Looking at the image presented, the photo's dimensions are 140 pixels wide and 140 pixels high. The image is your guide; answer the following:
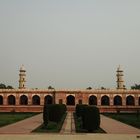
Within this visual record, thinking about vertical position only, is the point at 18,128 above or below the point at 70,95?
below

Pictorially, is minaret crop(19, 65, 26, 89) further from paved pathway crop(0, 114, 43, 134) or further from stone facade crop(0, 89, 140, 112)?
paved pathway crop(0, 114, 43, 134)

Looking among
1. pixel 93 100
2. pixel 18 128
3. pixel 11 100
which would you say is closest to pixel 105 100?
pixel 93 100

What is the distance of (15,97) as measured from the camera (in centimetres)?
5509

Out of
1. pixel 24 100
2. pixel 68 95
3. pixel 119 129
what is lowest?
pixel 119 129

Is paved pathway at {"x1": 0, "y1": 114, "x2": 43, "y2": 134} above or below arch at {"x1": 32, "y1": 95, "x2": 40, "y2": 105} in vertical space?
below

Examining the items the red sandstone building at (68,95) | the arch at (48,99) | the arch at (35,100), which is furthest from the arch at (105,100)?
the arch at (35,100)

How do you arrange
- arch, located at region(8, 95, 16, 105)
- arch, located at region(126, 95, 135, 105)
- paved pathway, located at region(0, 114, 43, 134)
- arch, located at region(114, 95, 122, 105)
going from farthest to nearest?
arch, located at region(8, 95, 16, 105), arch, located at region(114, 95, 122, 105), arch, located at region(126, 95, 135, 105), paved pathway, located at region(0, 114, 43, 134)

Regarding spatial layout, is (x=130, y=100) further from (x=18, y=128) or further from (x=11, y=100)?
(x=18, y=128)

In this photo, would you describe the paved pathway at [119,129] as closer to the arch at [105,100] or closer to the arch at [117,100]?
the arch at [117,100]

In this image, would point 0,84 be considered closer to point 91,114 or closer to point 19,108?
point 19,108

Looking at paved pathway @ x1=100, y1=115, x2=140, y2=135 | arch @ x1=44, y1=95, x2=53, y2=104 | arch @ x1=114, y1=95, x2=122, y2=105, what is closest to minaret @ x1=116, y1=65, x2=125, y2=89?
arch @ x1=114, y1=95, x2=122, y2=105

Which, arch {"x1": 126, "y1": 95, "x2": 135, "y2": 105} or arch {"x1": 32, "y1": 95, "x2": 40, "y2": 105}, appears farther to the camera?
arch {"x1": 32, "y1": 95, "x2": 40, "y2": 105}

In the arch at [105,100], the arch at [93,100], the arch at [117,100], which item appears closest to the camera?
the arch at [117,100]
